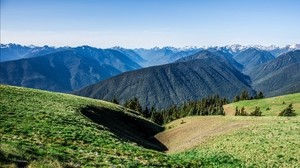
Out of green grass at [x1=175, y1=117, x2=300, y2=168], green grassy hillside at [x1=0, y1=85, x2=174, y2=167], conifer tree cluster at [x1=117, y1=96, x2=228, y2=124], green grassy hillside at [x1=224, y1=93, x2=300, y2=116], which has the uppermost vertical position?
green grassy hillside at [x1=0, y1=85, x2=174, y2=167]

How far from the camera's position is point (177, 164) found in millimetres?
27469

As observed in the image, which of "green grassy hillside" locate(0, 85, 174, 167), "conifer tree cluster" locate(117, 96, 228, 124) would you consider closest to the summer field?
"green grassy hillside" locate(0, 85, 174, 167)

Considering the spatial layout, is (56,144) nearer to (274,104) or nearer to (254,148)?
(254,148)

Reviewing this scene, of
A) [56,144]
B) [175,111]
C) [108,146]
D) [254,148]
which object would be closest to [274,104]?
[175,111]

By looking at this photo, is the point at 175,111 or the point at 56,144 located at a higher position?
the point at 56,144

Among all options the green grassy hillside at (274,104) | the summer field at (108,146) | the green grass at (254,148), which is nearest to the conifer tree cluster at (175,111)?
the green grassy hillside at (274,104)

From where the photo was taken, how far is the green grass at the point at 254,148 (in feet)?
103

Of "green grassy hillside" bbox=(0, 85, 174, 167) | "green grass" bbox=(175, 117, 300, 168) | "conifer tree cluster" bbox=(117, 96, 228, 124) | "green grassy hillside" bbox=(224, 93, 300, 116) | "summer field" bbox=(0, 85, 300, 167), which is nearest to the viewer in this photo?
"green grassy hillside" bbox=(0, 85, 174, 167)

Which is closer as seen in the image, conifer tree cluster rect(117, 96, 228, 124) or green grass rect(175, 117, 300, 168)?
green grass rect(175, 117, 300, 168)

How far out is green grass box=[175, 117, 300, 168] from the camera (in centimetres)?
3127

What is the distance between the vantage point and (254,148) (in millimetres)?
35938

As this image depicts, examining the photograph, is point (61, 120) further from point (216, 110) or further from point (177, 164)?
point (216, 110)

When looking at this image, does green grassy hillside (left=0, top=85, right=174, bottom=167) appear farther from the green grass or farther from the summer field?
the green grass

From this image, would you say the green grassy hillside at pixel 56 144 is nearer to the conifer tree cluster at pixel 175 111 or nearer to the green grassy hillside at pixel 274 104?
the green grassy hillside at pixel 274 104
